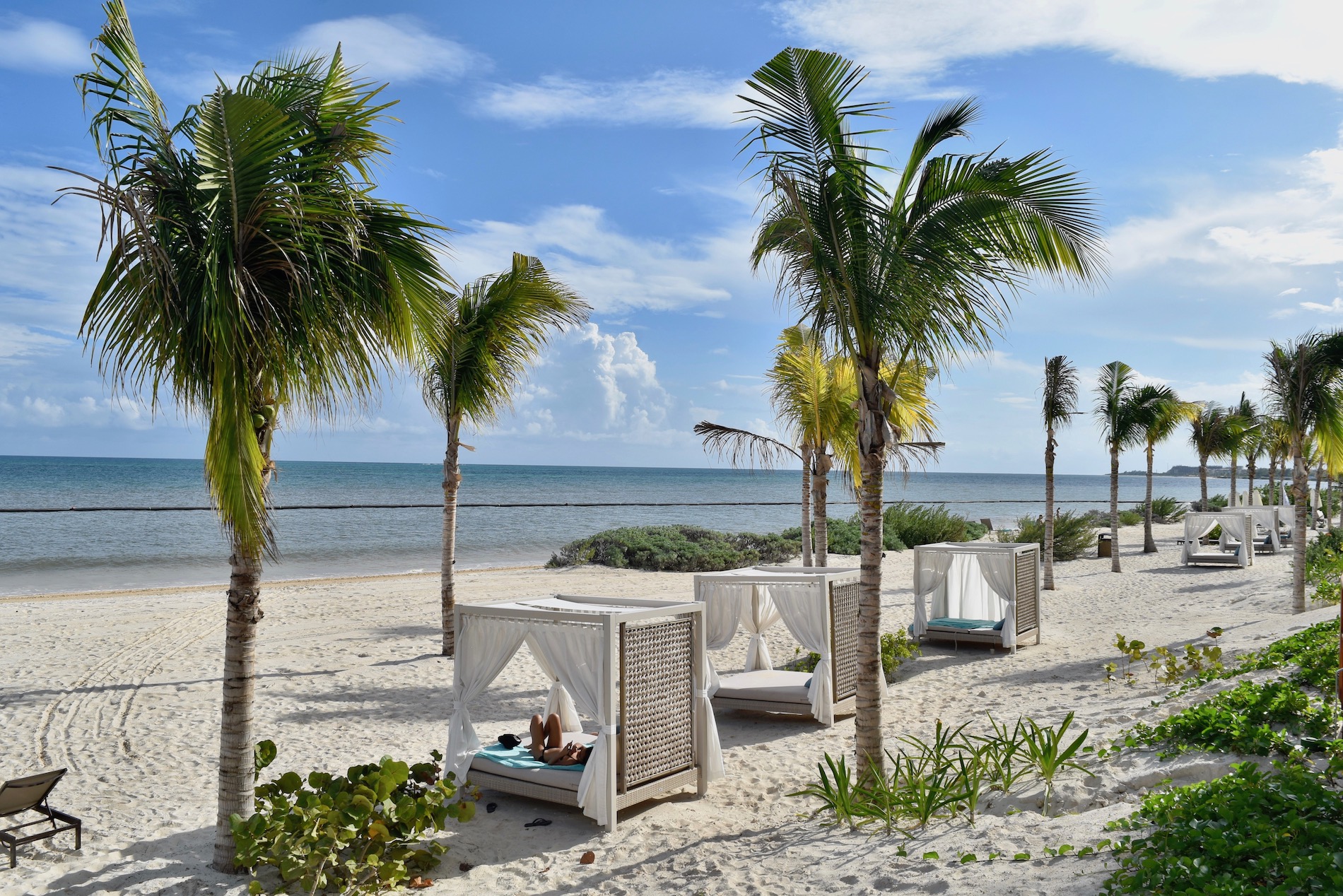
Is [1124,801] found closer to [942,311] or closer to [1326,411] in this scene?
[942,311]

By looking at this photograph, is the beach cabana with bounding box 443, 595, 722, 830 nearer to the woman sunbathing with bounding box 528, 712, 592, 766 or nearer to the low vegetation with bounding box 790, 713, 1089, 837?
the woman sunbathing with bounding box 528, 712, 592, 766

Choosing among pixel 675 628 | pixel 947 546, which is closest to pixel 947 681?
pixel 947 546

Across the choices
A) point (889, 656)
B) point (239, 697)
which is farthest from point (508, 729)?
point (889, 656)

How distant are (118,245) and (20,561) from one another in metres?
25.8

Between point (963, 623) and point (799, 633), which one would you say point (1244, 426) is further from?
point (799, 633)

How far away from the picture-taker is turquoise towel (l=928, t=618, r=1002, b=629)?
11500 millimetres

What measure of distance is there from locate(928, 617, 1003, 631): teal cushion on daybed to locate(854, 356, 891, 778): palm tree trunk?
6466mm

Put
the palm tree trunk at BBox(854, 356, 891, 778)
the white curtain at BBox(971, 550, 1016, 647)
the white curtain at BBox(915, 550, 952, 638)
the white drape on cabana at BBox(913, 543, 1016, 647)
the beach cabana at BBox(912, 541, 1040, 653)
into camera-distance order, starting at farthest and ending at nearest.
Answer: the white curtain at BBox(915, 550, 952, 638), the white drape on cabana at BBox(913, 543, 1016, 647), the beach cabana at BBox(912, 541, 1040, 653), the white curtain at BBox(971, 550, 1016, 647), the palm tree trunk at BBox(854, 356, 891, 778)

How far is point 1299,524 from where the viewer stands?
11.6m

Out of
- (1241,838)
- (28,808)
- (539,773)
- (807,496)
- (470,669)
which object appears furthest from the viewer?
(807,496)

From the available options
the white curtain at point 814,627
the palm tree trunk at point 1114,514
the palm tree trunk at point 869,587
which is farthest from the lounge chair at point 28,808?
the palm tree trunk at point 1114,514

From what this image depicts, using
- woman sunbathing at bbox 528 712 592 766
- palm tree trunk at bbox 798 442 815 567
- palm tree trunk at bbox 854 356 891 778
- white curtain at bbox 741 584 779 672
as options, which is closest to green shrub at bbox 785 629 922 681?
white curtain at bbox 741 584 779 672

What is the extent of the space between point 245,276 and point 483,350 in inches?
249

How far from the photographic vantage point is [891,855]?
175 inches
